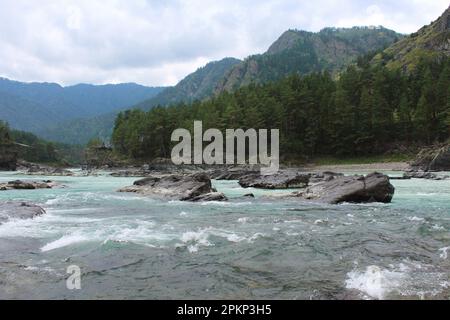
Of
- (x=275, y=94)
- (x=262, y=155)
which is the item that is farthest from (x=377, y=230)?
(x=275, y=94)

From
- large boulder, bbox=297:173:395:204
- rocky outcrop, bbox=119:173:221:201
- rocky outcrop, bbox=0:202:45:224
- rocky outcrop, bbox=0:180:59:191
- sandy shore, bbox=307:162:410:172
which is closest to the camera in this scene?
rocky outcrop, bbox=0:202:45:224

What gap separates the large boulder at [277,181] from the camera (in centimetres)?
4678

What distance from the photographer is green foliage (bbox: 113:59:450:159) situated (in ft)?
345

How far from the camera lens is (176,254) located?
15.1m

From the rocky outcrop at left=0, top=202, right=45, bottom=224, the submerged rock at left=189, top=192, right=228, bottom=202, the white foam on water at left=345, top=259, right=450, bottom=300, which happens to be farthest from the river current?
the submerged rock at left=189, top=192, right=228, bottom=202

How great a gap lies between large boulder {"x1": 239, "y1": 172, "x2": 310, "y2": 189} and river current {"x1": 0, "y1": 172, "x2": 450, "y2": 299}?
793 inches

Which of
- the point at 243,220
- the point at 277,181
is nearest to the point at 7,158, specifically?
the point at 277,181

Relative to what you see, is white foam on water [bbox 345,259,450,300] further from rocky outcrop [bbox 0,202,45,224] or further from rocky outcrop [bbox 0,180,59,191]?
rocky outcrop [bbox 0,180,59,191]

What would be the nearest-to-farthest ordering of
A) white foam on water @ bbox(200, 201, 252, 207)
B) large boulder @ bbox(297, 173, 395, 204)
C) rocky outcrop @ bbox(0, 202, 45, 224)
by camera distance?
rocky outcrop @ bbox(0, 202, 45, 224), white foam on water @ bbox(200, 201, 252, 207), large boulder @ bbox(297, 173, 395, 204)

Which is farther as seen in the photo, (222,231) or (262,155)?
(262,155)
